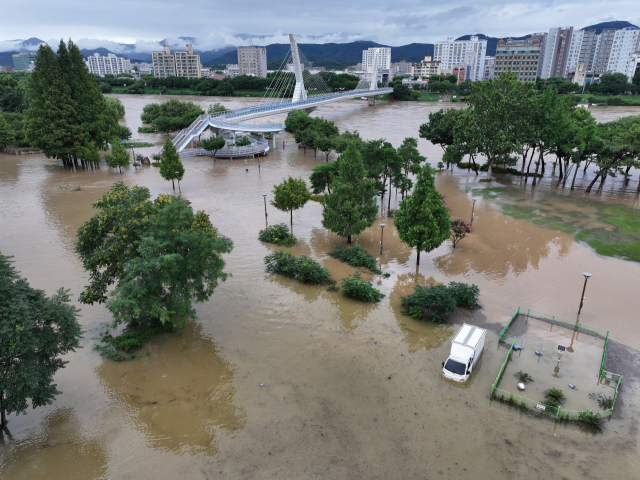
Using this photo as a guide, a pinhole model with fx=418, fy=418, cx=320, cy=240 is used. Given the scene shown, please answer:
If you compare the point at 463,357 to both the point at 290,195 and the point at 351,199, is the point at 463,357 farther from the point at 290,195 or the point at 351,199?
the point at 290,195

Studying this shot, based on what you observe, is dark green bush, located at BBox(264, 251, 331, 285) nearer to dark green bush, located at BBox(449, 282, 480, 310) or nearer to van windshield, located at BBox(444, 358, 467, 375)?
dark green bush, located at BBox(449, 282, 480, 310)

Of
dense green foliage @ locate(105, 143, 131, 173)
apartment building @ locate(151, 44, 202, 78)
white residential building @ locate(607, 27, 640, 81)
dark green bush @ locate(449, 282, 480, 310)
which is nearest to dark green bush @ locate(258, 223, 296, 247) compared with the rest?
dark green bush @ locate(449, 282, 480, 310)

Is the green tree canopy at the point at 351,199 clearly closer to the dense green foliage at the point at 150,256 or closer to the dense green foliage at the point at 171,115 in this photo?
the dense green foliage at the point at 150,256

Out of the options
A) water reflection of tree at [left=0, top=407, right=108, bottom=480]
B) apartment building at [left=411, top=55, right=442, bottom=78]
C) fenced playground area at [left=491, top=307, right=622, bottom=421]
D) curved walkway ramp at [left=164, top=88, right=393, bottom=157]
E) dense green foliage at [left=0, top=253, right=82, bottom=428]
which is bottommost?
water reflection of tree at [left=0, top=407, right=108, bottom=480]

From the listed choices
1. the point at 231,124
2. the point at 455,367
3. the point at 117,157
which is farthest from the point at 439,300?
the point at 231,124

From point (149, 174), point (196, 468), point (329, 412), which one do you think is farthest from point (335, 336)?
point (149, 174)

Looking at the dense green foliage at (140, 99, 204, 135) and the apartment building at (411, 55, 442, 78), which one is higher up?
the apartment building at (411, 55, 442, 78)
